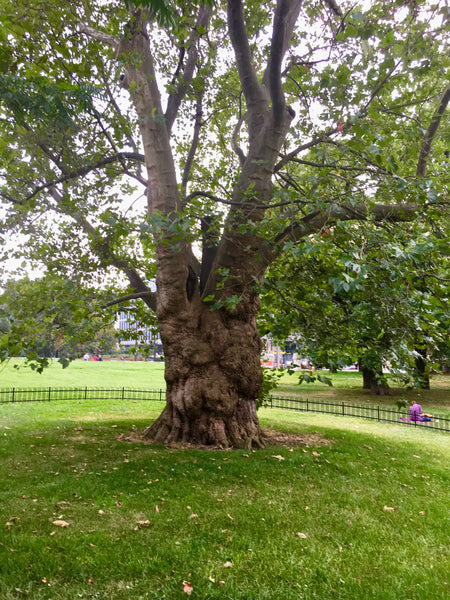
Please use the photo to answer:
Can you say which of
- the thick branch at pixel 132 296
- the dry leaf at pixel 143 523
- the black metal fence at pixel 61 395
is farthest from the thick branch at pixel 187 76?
the black metal fence at pixel 61 395

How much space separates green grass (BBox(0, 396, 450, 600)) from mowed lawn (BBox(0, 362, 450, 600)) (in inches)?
0.7

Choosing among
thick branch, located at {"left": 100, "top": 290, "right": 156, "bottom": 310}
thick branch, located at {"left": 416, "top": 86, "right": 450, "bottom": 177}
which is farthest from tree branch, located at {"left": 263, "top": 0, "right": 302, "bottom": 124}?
thick branch, located at {"left": 100, "top": 290, "right": 156, "bottom": 310}

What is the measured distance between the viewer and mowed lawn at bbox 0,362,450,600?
403 cm

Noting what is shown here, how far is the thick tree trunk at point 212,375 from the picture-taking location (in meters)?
8.65

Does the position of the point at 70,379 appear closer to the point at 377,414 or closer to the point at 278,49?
the point at 377,414

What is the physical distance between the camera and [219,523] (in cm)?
526

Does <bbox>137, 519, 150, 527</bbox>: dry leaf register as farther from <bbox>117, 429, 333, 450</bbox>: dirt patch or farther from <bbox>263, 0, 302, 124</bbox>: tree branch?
<bbox>263, 0, 302, 124</bbox>: tree branch

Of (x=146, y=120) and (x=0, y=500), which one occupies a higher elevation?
(x=146, y=120)

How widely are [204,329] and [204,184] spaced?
605cm

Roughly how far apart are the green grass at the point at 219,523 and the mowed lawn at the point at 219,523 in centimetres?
2

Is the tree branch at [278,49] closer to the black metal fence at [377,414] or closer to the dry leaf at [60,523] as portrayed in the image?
the dry leaf at [60,523]

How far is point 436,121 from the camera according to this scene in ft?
26.2

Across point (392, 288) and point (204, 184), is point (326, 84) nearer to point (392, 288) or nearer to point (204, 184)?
point (392, 288)

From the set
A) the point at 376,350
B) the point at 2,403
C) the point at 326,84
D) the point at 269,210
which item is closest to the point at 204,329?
the point at 269,210
